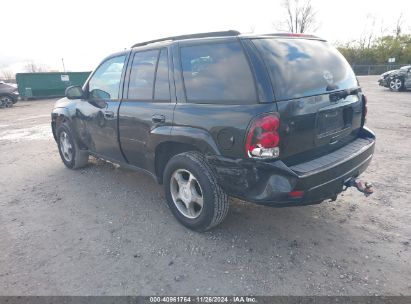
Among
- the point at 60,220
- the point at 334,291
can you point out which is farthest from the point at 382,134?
the point at 60,220

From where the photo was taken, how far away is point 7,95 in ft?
56.6

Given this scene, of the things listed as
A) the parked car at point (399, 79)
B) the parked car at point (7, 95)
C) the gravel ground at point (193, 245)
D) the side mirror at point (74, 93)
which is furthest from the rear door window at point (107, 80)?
the parked car at point (399, 79)

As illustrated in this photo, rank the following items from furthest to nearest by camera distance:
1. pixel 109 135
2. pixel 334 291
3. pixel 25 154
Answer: pixel 25 154 < pixel 109 135 < pixel 334 291

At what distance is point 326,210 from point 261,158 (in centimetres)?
158

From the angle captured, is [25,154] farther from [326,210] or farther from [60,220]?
[326,210]

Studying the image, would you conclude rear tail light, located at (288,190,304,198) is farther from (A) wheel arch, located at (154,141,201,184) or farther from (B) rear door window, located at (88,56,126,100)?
(B) rear door window, located at (88,56,126,100)

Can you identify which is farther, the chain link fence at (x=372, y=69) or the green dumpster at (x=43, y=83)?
the chain link fence at (x=372, y=69)

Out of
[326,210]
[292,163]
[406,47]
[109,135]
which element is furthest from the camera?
[406,47]

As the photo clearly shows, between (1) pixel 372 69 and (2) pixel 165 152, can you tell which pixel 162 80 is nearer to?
(2) pixel 165 152

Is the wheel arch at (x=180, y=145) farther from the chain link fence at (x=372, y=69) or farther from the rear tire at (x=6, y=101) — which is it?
the chain link fence at (x=372, y=69)

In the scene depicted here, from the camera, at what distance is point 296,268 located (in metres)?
2.66

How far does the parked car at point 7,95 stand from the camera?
17.1 meters

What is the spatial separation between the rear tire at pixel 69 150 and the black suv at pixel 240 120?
1.69 meters

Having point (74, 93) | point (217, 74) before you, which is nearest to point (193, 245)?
point (217, 74)
